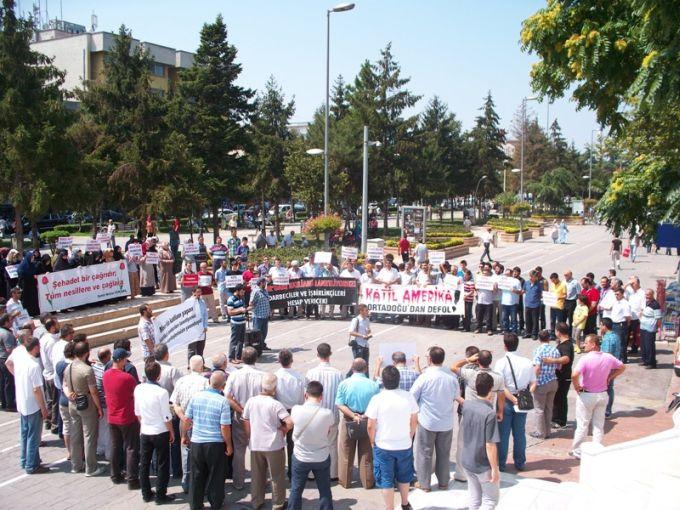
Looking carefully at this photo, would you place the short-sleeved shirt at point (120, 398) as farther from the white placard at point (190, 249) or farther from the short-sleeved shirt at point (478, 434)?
the white placard at point (190, 249)

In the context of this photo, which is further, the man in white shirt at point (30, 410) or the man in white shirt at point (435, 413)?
the man in white shirt at point (30, 410)

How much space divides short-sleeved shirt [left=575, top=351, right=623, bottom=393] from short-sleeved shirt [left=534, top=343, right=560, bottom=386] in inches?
28.5

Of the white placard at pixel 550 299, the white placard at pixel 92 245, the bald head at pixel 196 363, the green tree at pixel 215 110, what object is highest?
the green tree at pixel 215 110

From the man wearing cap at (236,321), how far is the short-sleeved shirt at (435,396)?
6.12 m

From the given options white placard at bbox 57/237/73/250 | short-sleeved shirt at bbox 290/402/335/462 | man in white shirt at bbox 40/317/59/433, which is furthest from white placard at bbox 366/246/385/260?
short-sleeved shirt at bbox 290/402/335/462

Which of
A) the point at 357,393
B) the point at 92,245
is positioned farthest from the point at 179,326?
the point at 92,245

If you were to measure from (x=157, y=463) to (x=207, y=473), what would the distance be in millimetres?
685

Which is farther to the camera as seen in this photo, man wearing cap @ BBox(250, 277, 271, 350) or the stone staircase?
the stone staircase

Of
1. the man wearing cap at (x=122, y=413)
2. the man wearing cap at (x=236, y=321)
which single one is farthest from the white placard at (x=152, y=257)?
the man wearing cap at (x=122, y=413)

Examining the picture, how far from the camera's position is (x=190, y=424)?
7379 mm

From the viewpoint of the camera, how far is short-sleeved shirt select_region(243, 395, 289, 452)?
23.4ft

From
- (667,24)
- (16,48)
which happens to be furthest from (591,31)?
(16,48)

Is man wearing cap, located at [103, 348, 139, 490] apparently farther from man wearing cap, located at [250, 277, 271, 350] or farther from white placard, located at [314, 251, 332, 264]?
white placard, located at [314, 251, 332, 264]

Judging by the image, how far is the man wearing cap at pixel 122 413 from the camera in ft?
25.5
